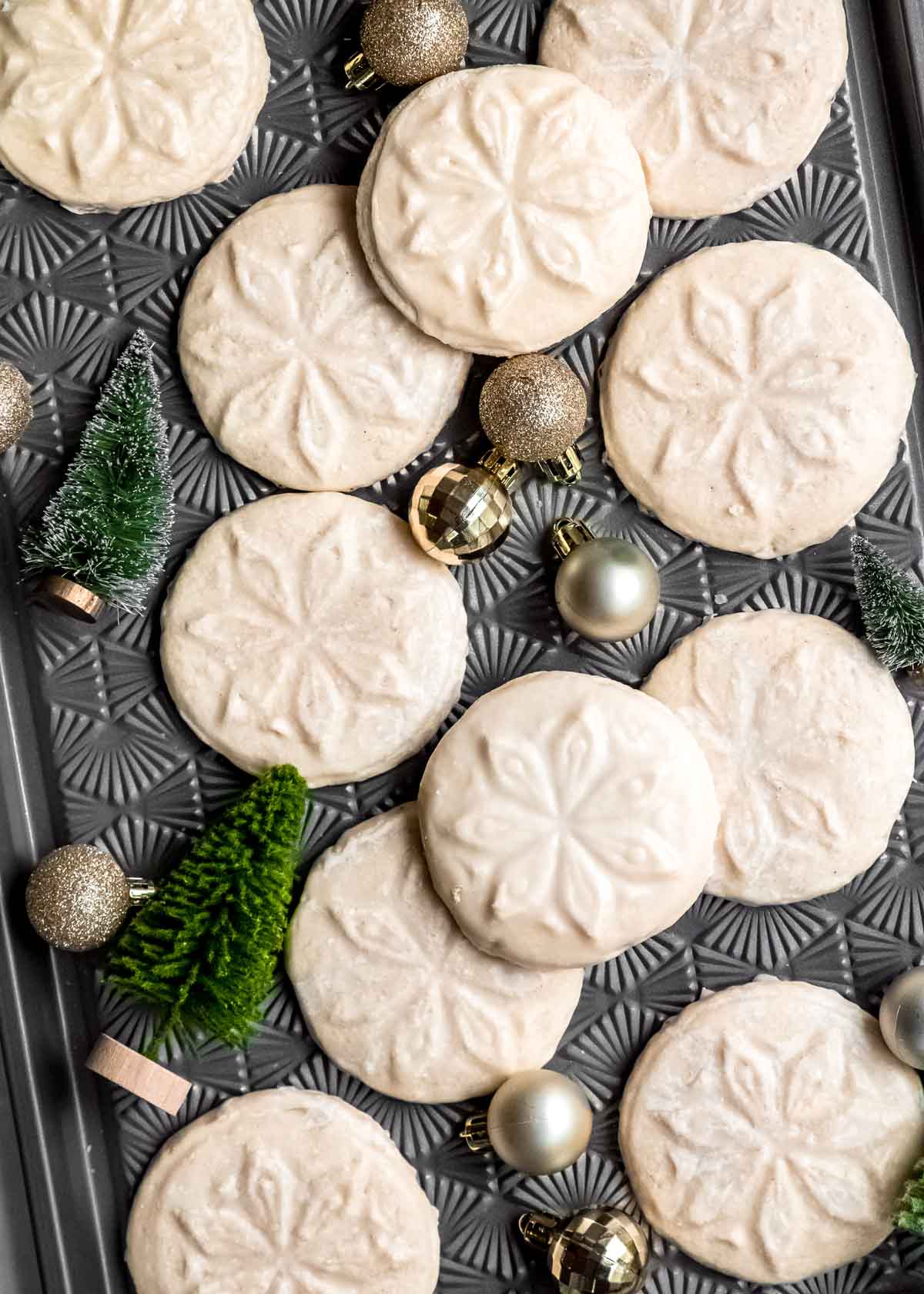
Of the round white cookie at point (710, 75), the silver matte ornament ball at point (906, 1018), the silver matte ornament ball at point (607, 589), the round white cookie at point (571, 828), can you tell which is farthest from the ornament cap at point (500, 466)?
the silver matte ornament ball at point (906, 1018)

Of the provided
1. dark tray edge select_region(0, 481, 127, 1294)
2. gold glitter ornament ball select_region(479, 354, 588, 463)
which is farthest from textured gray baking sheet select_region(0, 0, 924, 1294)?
gold glitter ornament ball select_region(479, 354, 588, 463)

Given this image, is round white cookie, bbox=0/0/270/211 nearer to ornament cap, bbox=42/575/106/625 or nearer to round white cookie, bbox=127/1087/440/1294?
ornament cap, bbox=42/575/106/625

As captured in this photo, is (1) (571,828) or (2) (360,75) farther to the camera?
(2) (360,75)

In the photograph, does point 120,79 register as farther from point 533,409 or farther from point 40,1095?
point 40,1095

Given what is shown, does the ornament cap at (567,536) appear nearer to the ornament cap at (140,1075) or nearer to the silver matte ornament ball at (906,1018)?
the silver matte ornament ball at (906,1018)

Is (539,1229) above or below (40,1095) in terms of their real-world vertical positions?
below

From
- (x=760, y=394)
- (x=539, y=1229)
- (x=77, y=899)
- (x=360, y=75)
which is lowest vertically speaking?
(x=539, y=1229)

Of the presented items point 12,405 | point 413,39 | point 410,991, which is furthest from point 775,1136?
point 413,39
